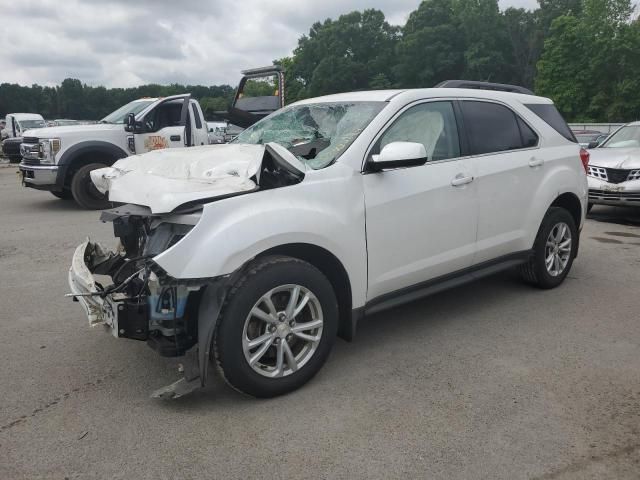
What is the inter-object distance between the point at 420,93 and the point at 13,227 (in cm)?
713

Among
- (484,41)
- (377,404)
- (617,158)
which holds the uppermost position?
(484,41)

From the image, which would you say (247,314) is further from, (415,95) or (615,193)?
(615,193)

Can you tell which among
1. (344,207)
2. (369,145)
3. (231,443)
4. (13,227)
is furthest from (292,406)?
(13,227)

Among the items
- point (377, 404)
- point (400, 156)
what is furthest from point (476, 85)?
point (377, 404)

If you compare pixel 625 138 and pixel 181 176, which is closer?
pixel 181 176

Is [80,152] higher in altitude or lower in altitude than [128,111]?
lower

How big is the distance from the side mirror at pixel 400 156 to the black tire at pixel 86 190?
296 inches

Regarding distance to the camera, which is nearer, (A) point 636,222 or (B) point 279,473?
(B) point 279,473

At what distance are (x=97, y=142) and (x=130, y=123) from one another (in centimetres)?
67

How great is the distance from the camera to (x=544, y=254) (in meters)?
4.92

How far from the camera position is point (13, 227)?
27.9 ft

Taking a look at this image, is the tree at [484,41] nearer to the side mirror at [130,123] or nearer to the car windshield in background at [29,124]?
the car windshield in background at [29,124]

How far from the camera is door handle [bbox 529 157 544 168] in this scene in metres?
4.62

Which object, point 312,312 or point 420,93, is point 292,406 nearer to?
point 312,312
